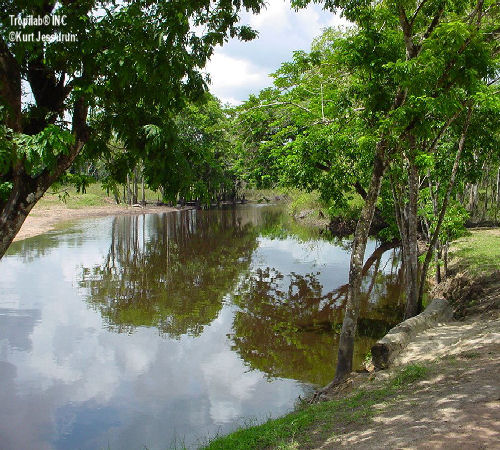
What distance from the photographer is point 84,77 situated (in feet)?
16.3

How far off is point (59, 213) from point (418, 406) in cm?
4225

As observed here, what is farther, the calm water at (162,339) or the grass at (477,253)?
the grass at (477,253)

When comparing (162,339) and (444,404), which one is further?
(162,339)

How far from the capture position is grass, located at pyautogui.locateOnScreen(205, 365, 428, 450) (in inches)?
199

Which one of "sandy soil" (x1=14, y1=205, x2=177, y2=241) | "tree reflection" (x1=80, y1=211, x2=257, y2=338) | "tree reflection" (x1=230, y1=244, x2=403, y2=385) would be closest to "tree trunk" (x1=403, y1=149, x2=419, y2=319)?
"tree reflection" (x1=230, y1=244, x2=403, y2=385)

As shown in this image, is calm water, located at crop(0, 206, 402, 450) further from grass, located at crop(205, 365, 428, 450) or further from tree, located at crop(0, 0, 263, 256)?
tree, located at crop(0, 0, 263, 256)

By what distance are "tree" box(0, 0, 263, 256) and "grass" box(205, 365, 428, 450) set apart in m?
3.60

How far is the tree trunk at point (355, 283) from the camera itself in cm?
782

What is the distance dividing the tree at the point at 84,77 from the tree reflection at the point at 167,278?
642 cm

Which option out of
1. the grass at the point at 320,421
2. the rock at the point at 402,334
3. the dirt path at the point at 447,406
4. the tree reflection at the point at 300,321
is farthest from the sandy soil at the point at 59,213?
the dirt path at the point at 447,406

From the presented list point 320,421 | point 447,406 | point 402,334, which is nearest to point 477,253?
point 402,334

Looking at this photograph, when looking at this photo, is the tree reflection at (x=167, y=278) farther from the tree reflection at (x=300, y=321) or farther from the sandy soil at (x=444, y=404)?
the sandy soil at (x=444, y=404)

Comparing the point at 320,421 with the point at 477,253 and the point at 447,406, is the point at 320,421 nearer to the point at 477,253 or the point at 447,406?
the point at 447,406

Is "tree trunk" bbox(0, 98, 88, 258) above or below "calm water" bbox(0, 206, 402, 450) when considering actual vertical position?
above
